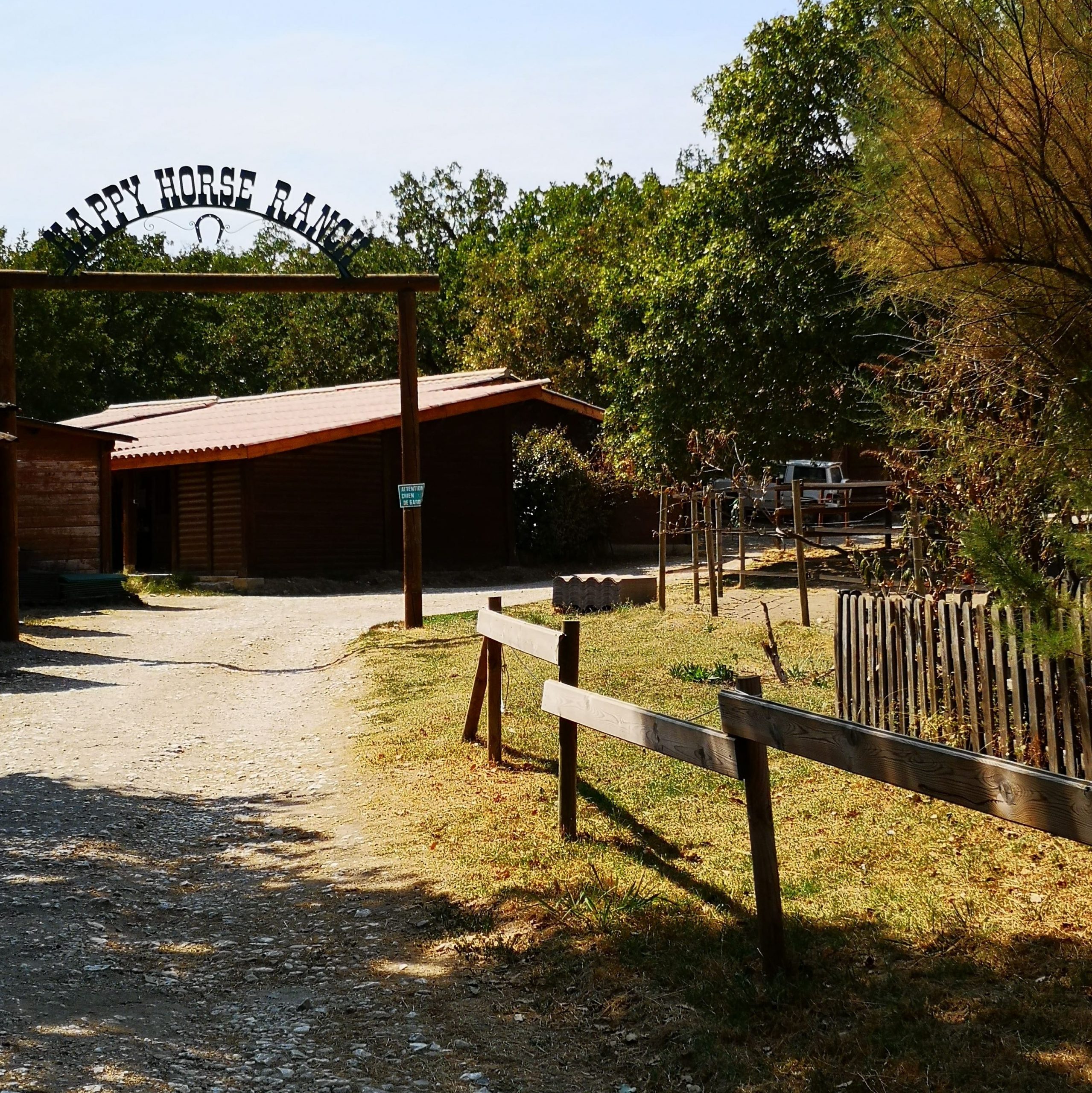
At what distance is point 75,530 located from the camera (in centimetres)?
2348

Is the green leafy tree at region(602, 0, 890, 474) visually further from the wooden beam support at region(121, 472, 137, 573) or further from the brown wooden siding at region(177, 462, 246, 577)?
the wooden beam support at region(121, 472, 137, 573)

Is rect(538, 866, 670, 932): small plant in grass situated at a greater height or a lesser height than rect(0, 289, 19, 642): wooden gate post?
lesser

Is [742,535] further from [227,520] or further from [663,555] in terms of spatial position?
[227,520]

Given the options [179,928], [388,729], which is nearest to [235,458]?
[388,729]

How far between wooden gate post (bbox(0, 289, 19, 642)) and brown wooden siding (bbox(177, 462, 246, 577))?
919cm

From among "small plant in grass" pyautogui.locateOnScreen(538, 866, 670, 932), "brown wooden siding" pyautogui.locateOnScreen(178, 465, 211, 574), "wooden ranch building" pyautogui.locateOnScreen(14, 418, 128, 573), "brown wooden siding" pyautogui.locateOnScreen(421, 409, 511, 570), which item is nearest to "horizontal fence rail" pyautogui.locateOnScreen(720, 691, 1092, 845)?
"small plant in grass" pyautogui.locateOnScreen(538, 866, 670, 932)

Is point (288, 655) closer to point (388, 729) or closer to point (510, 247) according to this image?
point (388, 729)

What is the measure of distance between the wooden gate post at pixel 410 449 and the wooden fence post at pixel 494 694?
7.86m

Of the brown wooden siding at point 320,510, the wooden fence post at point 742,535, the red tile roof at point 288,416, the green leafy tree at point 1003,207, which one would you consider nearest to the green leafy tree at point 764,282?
the wooden fence post at point 742,535

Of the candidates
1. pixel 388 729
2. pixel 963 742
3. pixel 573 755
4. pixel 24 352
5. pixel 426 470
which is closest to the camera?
pixel 573 755

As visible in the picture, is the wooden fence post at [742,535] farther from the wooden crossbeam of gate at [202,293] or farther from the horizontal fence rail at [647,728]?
the horizontal fence rail at [647,728]

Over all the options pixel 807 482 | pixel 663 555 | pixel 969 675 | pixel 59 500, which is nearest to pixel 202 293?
pixel 663 555

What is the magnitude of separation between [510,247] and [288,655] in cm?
3523

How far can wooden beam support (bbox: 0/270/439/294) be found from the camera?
15250 millimetres
